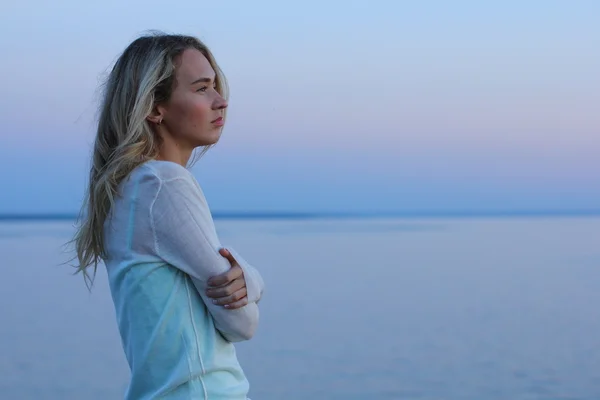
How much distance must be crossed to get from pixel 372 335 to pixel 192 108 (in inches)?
314

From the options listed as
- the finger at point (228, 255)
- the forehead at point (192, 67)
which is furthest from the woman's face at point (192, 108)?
the finger at point (228, 255)

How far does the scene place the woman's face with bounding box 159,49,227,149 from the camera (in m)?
2.18

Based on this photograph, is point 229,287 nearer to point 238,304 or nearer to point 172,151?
point 238,304

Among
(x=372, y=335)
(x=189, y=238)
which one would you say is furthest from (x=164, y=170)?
(x=372, y=335)

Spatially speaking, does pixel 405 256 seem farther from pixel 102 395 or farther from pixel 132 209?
pixel 132 209

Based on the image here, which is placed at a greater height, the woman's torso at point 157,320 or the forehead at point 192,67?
the forehead at point 192,67

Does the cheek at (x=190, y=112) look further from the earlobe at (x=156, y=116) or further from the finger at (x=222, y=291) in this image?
the finger at (x=222, y=291)

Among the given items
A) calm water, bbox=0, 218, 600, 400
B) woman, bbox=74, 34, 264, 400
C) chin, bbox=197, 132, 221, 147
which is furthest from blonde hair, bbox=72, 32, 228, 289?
calm water, bbox=0, 218, 600, 400

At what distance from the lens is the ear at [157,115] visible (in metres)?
2.16

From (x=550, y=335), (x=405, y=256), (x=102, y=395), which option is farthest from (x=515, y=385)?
(x=405, y=256)

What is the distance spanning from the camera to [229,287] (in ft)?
6.71

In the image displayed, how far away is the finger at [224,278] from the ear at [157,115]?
0.40m

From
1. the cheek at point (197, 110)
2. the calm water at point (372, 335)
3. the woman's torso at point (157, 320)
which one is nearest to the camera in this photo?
the woman's torso at point (157, 320)

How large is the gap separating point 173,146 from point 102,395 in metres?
5.81
